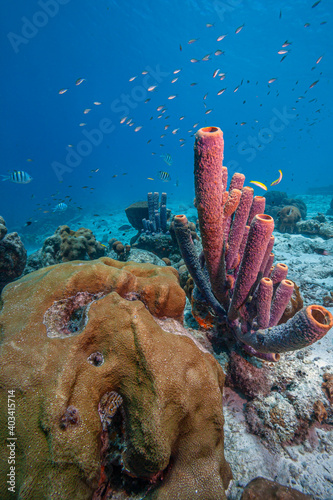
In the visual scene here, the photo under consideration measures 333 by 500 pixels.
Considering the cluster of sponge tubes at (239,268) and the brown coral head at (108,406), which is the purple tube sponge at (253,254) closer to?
the cluster of sponge tubes at (239,268)

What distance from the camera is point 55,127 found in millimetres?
82938

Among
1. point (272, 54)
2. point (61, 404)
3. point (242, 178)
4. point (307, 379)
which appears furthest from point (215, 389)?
point (272, 54)

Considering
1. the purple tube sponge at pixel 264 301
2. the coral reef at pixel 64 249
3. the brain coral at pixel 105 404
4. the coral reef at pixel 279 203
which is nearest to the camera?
the brain coral at pixel 105 404

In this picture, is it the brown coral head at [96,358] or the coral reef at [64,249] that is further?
the coral reef at [64,249]

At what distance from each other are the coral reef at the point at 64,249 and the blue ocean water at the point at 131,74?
514 centimetres

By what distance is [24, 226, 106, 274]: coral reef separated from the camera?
21.3 feet

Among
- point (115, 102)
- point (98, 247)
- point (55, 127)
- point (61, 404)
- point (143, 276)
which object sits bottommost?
point (98, 247)

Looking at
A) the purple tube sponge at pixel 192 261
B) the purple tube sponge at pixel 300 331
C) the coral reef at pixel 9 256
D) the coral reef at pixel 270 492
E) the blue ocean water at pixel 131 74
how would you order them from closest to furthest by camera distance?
the purple tube sponge at pixel 300 331 → the coral reef at pixel 270 492 → the purple tube sponge at pixel 192 261 → the coral reef at pixel 9 256 → the blue ocean water at pixel 131 74

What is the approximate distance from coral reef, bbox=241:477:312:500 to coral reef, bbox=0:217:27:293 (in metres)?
6.12

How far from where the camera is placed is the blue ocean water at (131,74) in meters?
32.8

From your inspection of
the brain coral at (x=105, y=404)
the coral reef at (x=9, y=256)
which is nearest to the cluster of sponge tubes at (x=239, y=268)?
the brain coral at (x=105, y=404)

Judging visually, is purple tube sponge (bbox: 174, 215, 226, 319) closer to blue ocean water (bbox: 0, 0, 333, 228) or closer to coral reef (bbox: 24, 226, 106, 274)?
coral reef (bbox: 24, 226, 106, 274)

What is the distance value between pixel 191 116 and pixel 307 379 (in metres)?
118

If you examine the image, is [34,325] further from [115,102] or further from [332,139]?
[332,139]
